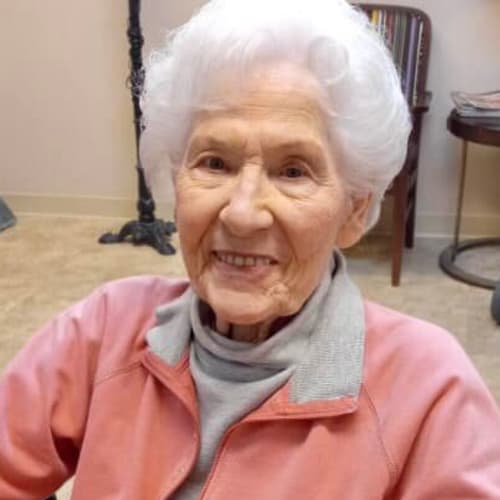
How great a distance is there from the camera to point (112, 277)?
137 inches

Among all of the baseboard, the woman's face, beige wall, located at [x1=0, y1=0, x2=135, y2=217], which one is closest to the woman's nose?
the woman's face

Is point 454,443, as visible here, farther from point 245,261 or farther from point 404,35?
point 404,35

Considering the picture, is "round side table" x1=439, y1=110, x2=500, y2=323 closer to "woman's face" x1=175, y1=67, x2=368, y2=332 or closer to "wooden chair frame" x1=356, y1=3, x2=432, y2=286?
"wooden chair frame" x1=356, y1=3, x2=432, y2=286

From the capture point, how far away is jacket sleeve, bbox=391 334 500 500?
0.96 metres

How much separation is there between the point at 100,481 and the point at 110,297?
26cm

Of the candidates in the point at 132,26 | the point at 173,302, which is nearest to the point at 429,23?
the point at 132,26

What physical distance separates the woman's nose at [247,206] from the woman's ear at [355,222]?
139mm

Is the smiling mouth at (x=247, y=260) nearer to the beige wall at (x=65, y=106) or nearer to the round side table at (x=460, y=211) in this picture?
the round side table at (x=460, y=211)

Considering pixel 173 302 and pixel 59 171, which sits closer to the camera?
pixel 173 302

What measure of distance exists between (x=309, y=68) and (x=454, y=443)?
46 cm

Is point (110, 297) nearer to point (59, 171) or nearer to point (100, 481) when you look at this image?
point (100, 481)

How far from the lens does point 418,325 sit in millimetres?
1108

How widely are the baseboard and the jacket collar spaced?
3082 mm

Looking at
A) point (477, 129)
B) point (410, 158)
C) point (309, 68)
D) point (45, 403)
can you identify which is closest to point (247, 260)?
point (309, 68)
